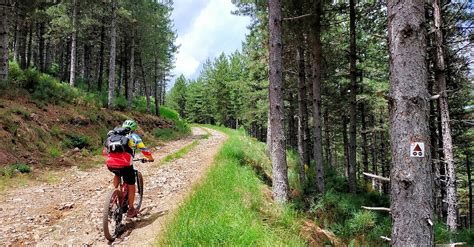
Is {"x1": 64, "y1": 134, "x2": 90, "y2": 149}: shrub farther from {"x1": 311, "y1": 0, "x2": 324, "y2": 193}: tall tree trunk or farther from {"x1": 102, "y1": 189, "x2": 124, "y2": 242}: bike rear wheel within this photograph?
{"x1": 311, "y1": 0, "x2": 324, "y2": 193}: tall tree trunk

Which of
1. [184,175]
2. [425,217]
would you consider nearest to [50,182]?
[184,175]

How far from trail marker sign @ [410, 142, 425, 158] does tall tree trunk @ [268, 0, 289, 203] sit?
489 cm

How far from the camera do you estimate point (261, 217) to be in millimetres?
6516

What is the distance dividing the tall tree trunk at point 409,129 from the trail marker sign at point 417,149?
0.10 feet

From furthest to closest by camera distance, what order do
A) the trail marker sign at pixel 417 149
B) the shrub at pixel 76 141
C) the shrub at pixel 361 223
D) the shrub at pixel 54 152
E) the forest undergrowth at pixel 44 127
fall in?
1. the shrub at pixel 76 141
2. the shrub at pixel 54 152
3. the forest undergrowth at pixel 44 127
4. the shrub at pixel 361 223
5. the trail marker sign at pixel 417 149

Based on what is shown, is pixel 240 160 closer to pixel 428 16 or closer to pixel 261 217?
pixel 261 217

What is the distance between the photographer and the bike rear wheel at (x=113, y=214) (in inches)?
219

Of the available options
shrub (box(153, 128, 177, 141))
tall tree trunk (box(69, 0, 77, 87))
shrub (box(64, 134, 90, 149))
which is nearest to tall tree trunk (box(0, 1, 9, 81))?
shrub (box(64, 134, 90, 149))

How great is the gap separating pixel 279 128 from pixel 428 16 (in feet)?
30.3

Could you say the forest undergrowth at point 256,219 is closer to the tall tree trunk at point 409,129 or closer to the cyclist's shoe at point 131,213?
the cyclist's shoe at point 131,213

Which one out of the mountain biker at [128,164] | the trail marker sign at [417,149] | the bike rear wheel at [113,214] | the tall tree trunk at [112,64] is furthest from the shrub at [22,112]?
the trail marker sign at [417,149]

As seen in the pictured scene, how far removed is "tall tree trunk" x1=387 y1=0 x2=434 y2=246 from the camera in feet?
11.7

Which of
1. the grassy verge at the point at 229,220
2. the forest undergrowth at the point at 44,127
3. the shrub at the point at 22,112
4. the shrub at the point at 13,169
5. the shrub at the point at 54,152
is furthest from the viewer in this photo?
the shrub at the point at 22,112

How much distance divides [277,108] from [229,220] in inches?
161
